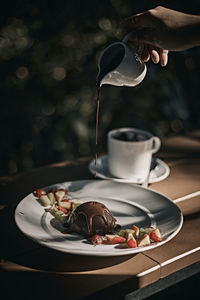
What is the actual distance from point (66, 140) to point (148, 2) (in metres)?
1.08

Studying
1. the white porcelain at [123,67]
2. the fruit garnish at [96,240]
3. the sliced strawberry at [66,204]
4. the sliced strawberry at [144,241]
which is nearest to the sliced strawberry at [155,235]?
the sliced strawberry at [144,241]

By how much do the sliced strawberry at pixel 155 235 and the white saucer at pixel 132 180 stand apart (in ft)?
1.46

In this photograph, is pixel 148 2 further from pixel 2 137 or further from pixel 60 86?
pixel 2 137

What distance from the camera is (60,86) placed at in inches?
115

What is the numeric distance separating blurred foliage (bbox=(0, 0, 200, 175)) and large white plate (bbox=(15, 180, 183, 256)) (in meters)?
1.54

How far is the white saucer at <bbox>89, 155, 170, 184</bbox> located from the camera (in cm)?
153

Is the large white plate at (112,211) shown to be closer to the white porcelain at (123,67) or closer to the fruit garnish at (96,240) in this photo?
the fruit garnish at (96,240)

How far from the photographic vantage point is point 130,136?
5.27 ft

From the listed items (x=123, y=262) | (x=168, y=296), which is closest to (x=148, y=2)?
(x=168, y=296)

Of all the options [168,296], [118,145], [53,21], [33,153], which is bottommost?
[168,296]

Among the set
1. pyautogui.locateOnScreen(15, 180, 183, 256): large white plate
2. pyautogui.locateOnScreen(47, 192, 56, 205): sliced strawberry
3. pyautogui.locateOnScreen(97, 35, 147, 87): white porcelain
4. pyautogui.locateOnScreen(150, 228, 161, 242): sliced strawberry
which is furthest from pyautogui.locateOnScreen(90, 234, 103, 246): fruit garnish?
pyautogui.locateOnScreen(97, 35, 147, 87): white porcelain

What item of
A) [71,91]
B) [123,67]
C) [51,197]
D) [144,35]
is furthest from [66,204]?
[71,91]

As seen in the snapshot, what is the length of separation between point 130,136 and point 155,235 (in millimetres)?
609

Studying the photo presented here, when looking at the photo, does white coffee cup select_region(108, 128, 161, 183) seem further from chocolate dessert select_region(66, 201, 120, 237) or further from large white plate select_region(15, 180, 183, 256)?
chocolate dessert select_region(66, 201, 120, 237)
